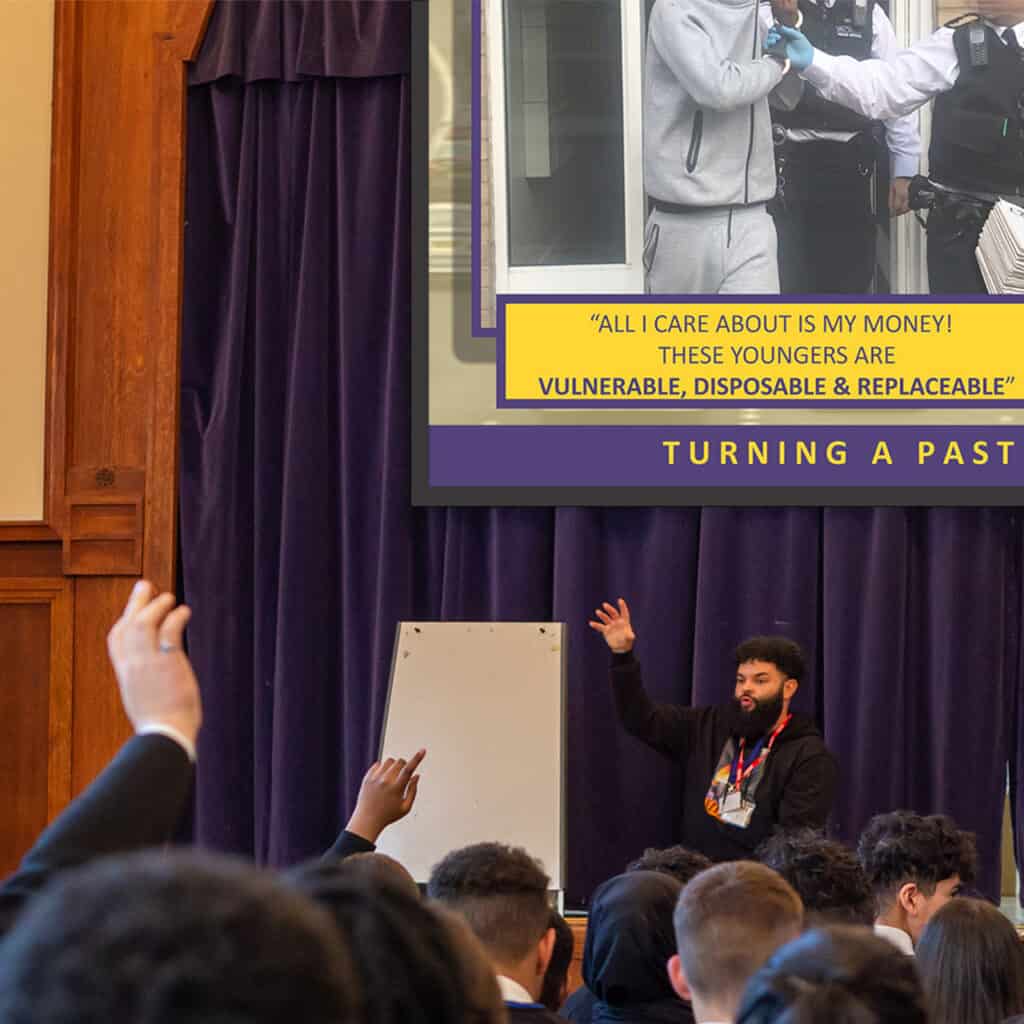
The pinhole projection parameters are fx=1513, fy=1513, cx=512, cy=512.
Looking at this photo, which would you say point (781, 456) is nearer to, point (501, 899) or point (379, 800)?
point (379, 800)

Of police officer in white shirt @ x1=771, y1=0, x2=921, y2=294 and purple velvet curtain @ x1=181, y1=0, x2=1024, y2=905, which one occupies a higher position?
police officer in white shirt @ x1=771, y1=0, x2=921, y2=294

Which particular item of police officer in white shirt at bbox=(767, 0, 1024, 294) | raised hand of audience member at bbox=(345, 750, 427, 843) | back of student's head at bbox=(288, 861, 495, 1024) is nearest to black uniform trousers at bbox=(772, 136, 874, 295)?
police officer in white shirt at bbox=(767, 0, 1024, 294)

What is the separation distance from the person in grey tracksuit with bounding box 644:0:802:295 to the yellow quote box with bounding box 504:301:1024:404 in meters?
0.13

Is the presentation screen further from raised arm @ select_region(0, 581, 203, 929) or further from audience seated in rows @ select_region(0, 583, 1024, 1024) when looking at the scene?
raised arm @ select_region(0, 581, 203, 929)

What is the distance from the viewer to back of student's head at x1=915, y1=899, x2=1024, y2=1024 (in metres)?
2.05

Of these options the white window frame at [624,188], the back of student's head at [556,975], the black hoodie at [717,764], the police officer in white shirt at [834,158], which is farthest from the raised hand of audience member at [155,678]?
the police officer in white shirt at [834,158]

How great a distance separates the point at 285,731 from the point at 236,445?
99cm

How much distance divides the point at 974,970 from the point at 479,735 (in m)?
2.60

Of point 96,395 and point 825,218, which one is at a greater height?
point 825,218

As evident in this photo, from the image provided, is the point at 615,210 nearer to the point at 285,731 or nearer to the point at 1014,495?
the point at 1014,495

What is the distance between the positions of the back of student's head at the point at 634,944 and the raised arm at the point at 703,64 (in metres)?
3.35

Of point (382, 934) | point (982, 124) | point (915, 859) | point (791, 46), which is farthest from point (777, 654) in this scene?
point (382, 934)

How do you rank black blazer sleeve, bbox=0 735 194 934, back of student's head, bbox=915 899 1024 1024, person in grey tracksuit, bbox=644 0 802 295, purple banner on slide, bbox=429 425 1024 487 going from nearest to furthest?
black blazer sleeve, bbox=0 735 194 934 → back of student's head, bbox=915 899 1024 1024 → purple banner on slide, bbox=429 425 1024 487 → person in grey tracksuit, bbox=644 0 802 295

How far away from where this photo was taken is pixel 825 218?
4875 millimetres
